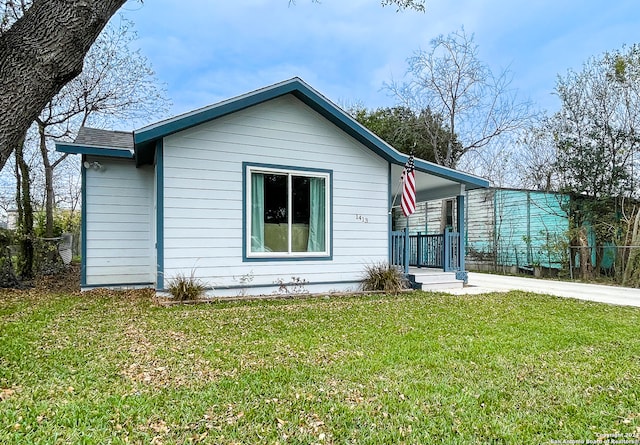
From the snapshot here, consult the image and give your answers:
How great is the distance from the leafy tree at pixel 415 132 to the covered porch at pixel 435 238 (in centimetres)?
561

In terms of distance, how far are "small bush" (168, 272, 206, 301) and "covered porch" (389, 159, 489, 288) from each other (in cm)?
406

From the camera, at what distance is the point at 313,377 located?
317 cm

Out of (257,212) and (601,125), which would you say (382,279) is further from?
(601,125)

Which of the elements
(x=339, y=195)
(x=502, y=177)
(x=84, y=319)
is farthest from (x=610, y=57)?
(x=84, y=319)

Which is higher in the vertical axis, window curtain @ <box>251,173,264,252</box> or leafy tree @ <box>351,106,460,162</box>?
leafy tree @ <box>351,106,460,162</box>

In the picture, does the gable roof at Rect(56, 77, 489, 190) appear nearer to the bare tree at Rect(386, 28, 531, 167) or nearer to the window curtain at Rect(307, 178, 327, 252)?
the window curtain at Rect(307, 178, 327, 252)

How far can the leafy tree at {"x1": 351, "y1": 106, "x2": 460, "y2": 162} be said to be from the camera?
1595 centimetres

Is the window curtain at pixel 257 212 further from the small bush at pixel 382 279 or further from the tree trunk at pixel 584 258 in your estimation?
the tree trunk at pixel 584 258

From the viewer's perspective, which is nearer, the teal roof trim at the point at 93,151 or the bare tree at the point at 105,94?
the teal roof trim at the point at 93,151

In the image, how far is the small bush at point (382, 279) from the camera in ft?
26.2

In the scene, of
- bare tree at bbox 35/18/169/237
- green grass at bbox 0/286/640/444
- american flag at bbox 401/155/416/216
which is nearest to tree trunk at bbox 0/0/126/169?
green grass at bbox 0/286/640/444

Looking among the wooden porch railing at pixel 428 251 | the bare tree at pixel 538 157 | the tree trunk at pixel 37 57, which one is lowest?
the wooden porch railing at pixel 428 251

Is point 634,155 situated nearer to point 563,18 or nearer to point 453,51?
point 563,18

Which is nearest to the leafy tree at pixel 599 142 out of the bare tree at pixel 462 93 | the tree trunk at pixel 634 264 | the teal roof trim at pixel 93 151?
the tree trunk at pixel 634 264
